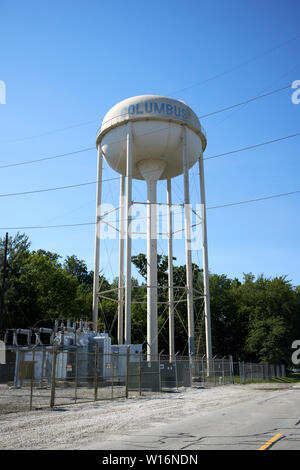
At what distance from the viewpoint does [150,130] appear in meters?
27.6

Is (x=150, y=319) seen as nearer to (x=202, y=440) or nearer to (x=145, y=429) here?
(x=145, y=429)

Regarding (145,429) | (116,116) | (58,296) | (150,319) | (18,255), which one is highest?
(116,116)

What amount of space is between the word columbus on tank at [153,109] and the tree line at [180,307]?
16587mm

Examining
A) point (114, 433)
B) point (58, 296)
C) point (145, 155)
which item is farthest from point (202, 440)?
point (58, 296)

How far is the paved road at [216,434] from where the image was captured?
24.0 feet

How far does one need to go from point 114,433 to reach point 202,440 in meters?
2.19

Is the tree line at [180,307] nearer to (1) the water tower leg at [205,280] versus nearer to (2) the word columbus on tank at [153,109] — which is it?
(1) the water tower leg at [205,280]

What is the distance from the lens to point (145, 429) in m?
9.63

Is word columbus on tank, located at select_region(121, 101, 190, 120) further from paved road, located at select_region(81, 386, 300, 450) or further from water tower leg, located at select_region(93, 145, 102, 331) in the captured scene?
paved road, located at select_region(81, 386, 300, 450)

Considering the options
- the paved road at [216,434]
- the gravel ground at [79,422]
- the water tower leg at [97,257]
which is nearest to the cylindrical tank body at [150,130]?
the water tower leg at [97,257]

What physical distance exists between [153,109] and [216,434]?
74.3 feet

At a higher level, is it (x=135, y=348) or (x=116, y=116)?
(x=116, y=116)
